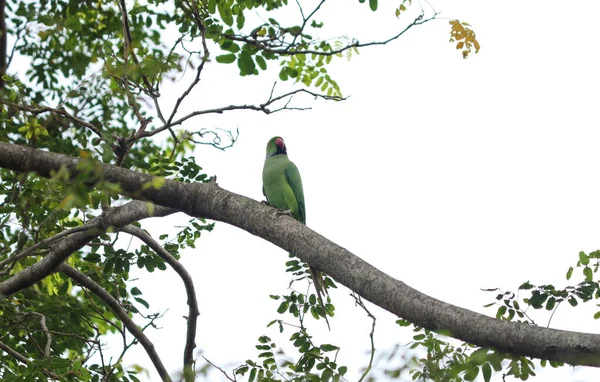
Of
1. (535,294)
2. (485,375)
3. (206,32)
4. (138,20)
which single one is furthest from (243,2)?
(138,20)

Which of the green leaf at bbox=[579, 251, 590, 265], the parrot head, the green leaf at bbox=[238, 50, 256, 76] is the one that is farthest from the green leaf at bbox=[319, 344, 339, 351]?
the parrot head

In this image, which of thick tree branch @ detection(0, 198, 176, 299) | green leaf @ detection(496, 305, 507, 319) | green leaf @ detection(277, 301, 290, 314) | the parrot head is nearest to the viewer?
green leaf @ detection(496, 305, 507, 319)

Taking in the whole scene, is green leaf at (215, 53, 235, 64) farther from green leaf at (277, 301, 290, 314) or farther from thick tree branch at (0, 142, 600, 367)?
green leaf at (277, 301, 290, 314)

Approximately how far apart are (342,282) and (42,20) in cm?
150

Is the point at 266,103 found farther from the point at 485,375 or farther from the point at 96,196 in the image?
the point at 485,375

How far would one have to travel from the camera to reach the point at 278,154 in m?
6.50

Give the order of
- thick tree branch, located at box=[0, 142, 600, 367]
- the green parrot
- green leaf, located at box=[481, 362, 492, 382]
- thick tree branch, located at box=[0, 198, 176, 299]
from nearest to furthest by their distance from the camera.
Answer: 1. thick tree branch, located at box=[0, 142, 600, 367]
2. green leaf, located at box=[481, 362, 492, 382]
3. thick tree branch, located at box=[0, 198, 176, 299]
4. the green parrot

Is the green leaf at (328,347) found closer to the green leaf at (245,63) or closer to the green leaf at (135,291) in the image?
the green leaf at (245,63)

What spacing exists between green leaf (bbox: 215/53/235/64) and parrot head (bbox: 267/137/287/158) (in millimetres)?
2819

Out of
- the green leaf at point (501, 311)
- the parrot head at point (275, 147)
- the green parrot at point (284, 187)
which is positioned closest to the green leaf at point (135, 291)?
the green parrot at point (284, 187)

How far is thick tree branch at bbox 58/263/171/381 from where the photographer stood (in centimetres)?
411

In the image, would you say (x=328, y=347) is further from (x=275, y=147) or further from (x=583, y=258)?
(x=275, y=147)

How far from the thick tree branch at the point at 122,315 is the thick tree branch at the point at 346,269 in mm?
362

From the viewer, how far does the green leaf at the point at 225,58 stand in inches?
151
